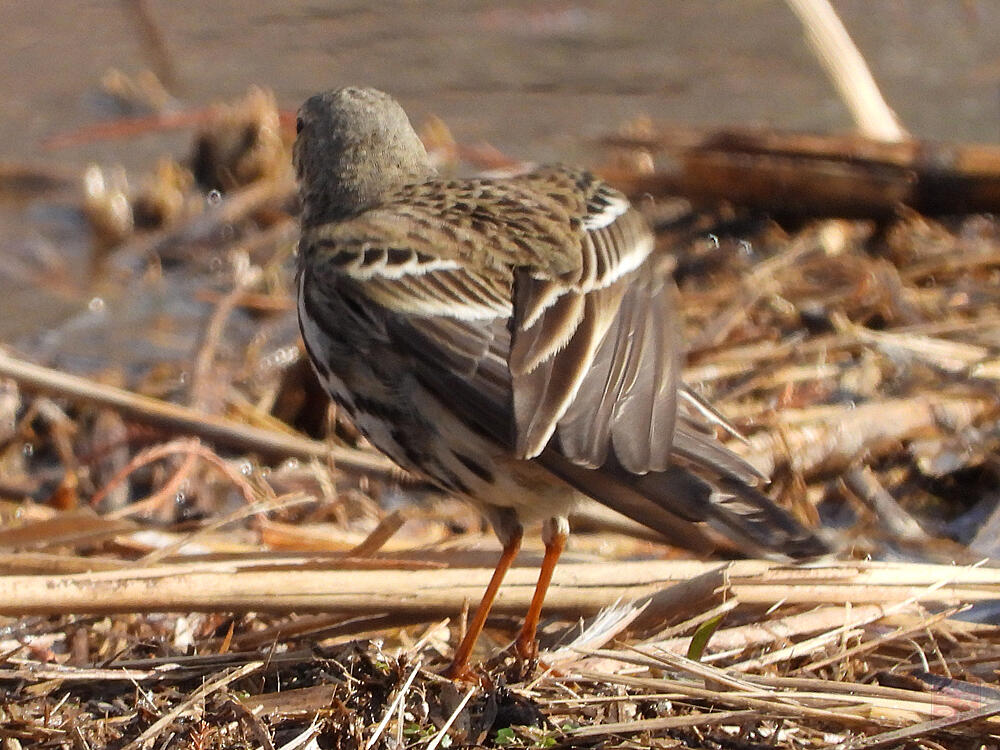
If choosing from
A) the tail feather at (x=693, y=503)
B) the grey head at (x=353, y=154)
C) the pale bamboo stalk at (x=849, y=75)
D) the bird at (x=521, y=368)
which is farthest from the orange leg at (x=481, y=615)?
the pale bamboo stalk at (x=849, y=75)

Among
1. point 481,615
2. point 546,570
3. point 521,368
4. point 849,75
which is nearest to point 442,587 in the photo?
point 481,615

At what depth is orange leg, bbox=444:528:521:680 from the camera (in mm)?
4141

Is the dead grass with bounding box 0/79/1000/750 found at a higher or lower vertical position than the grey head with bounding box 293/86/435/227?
lower

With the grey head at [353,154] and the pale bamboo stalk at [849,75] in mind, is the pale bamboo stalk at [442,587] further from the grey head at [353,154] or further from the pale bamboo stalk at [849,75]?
the pale bamboo stalk at [849,75]

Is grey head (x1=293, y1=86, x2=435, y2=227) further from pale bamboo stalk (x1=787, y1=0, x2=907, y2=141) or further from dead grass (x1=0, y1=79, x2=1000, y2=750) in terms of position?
pale bamboo stalk (x1=787, y1=0, x2=907, y2=141)

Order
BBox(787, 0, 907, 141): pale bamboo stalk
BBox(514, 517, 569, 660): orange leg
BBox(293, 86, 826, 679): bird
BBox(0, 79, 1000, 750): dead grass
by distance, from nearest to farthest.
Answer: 1. BBox(293, 86, 826, 679): bird
2. BBox(0, 79, 1000, 750): dead grass
3. BBox(514, 517, 569, 660): orange leg
4. BBox(787, 0, 907, 141): pale bamboo stalk

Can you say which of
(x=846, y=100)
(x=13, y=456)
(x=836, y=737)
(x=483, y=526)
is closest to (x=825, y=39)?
(x=846, y=100)

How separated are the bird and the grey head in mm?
220

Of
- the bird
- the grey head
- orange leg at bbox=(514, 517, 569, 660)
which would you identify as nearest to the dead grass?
orange leg at bbox=(514, 517, 569, 660)

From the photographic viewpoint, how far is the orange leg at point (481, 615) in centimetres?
414

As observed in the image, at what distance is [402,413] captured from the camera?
12.9 ft

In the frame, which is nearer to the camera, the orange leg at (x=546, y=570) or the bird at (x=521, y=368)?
the bird at (x=521, y=368)

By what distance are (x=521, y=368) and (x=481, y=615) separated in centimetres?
86

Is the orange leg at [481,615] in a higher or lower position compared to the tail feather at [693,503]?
lower
